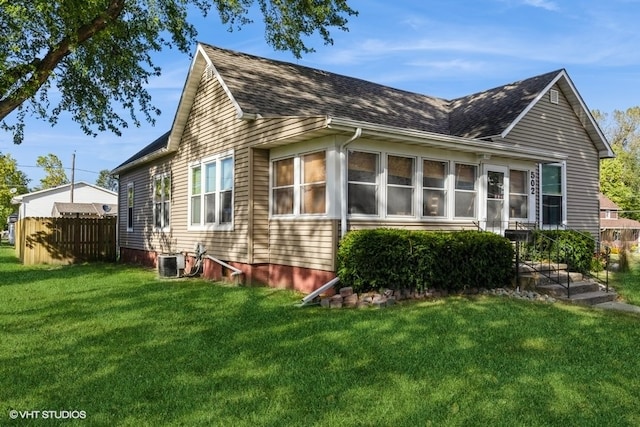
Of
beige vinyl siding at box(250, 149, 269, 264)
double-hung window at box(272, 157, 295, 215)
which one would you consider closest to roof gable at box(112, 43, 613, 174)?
beige vinyl siding at box(250, 149, 269, 264)

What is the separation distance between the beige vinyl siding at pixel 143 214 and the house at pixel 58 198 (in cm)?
2586

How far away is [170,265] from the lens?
13.1 meters

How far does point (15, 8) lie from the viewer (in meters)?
10.8

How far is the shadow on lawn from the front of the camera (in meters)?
3.89

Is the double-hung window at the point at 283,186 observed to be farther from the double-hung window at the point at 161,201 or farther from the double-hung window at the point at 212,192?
the double-hung window at the point at 161,201

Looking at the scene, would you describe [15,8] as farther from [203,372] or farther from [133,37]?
[203,372]

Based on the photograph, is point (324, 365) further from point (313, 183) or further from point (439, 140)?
point (439, 140)

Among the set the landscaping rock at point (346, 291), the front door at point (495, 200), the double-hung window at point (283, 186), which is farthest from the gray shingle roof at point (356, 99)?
the landscaping rock at point (346, 291)

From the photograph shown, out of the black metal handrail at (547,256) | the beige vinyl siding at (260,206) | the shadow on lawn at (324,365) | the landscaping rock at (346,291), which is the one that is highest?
the beige vinyl siding at (260,206)

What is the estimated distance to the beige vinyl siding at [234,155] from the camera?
10.4m

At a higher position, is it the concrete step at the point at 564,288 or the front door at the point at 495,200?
the front door at the point at 495,200

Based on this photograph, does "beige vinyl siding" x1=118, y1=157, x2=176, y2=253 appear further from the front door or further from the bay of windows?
the front door

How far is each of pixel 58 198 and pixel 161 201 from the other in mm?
34968

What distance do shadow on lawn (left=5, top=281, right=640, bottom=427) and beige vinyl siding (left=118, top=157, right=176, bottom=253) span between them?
7678 millimetres
